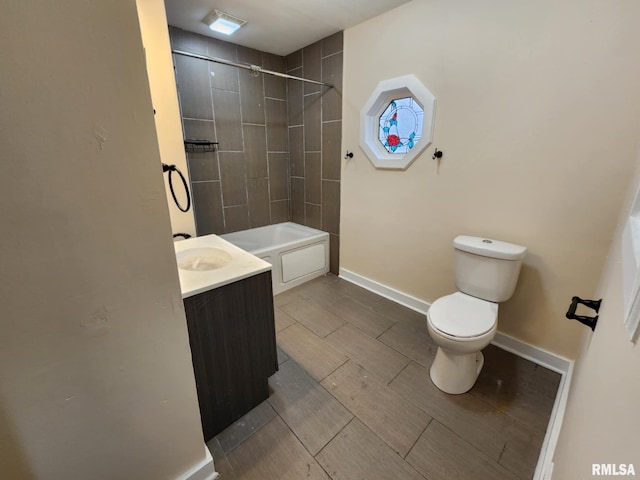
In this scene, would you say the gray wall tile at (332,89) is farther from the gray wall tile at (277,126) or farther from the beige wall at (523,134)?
the gray wall tile at (277,126)

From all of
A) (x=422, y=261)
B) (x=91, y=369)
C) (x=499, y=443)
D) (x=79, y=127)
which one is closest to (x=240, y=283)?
(x=91, y=369)

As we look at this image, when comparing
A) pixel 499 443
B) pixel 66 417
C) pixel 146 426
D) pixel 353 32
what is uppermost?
pixel 353 32

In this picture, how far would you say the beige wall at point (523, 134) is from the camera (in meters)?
1.37

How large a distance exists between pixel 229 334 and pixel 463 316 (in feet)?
4.30

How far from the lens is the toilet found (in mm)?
1468

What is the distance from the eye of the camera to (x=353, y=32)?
229 centimetres

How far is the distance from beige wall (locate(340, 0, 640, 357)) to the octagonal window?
7 cm

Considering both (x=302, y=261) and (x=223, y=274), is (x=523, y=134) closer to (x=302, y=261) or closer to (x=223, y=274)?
(x=223, y=274)

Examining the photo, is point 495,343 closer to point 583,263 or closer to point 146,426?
point 583,263

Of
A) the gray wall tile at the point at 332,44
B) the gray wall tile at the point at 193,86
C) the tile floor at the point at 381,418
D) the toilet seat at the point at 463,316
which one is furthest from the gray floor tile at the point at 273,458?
the gray wall tile at the point at 332,44

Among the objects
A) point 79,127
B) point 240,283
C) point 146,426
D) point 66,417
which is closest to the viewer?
point 79,127

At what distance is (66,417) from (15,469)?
14cm

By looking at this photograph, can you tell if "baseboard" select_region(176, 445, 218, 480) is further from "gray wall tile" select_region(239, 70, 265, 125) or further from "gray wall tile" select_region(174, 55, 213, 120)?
"gray wall tile" select_region(239, 70, 265, 125)

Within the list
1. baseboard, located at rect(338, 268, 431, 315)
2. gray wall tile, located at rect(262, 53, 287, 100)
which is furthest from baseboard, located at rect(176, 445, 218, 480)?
gray wall tile, located at rect(262, 53, 287, 100)
